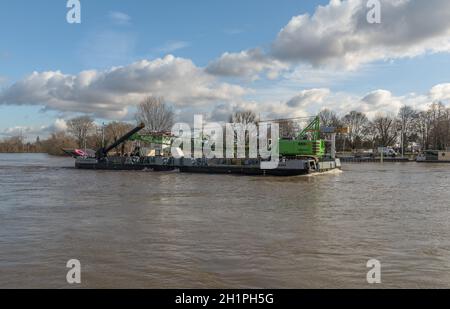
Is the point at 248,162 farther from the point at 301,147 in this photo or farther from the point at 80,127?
the point at 80,127

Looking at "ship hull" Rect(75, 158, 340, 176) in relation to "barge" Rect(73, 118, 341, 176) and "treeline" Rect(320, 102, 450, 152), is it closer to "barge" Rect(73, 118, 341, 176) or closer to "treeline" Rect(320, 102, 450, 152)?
"barge" Rect(73, 118, 341, 176)

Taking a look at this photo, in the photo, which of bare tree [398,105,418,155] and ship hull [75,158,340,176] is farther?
bare tree [398,105,418,155]

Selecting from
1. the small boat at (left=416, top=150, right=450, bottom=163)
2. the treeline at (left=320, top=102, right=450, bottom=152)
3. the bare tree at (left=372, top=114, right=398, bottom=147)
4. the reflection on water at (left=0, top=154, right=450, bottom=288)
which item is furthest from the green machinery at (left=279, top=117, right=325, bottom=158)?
the bare tree at (left=372, top=114, right=398, bottom=147)

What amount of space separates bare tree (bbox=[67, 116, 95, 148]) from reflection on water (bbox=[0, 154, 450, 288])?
121 meters

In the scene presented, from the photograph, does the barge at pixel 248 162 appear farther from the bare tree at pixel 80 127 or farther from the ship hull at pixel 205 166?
the bare tree at pixel 80 127

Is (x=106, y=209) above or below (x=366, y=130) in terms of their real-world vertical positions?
below

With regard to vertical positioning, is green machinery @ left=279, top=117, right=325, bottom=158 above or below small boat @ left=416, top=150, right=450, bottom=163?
above

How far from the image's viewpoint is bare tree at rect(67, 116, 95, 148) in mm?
137750

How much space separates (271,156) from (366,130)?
80700 mm

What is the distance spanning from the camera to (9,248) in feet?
37.8

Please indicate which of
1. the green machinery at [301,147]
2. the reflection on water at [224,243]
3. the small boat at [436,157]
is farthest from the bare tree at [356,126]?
the reflection on water at [224,243]

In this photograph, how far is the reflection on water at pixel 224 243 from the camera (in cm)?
895
